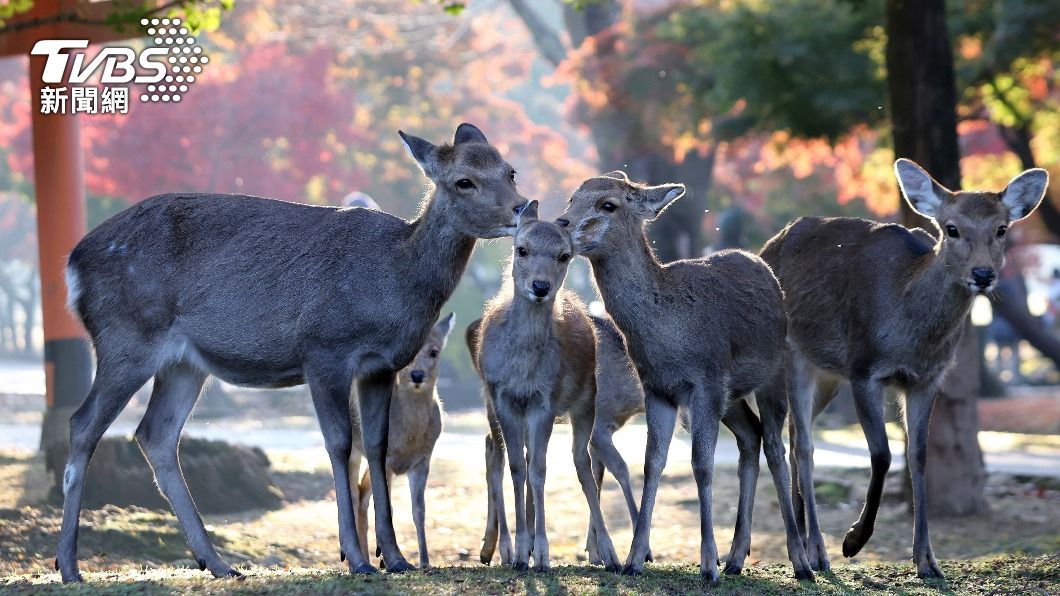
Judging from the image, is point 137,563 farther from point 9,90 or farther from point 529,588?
point 9,90

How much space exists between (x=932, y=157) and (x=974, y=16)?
388 centimetres

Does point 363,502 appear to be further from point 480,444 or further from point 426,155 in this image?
point 480,444

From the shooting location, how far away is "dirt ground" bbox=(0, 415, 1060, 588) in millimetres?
9562

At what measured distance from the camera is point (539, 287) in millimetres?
6980

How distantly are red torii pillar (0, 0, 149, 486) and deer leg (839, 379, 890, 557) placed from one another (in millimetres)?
7336

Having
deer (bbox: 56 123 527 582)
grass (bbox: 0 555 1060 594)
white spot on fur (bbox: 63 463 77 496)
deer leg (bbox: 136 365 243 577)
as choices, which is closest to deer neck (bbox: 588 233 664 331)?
deer (bbox: 56 123 527 582)

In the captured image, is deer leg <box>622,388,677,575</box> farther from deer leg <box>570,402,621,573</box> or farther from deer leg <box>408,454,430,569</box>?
deer leg <box>408,454,430,569</box>

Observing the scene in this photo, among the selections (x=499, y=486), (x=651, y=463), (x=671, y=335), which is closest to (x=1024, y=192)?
(x=671, y=335)

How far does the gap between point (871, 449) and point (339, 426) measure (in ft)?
10.3

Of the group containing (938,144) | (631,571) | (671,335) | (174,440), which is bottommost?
(631,571)

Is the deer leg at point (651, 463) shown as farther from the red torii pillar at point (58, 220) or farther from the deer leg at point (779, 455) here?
the red torii pillar at point (58, 220)

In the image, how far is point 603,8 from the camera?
23016mm

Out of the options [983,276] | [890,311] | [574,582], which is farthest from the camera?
[890,311]

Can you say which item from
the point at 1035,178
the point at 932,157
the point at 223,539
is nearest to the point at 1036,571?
the point at 1035,178
